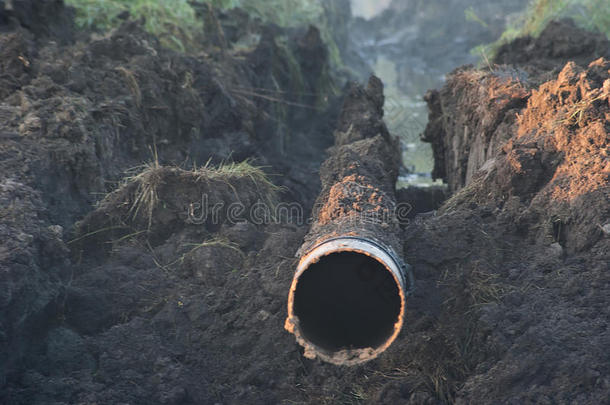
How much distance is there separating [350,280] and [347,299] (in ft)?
0.37

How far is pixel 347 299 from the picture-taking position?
3.34m

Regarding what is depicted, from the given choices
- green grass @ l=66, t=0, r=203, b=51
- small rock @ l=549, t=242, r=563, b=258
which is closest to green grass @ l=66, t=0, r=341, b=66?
green grass @ l=66, t=0, r=203, b=51

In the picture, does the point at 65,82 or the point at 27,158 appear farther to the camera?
the point at 65,82

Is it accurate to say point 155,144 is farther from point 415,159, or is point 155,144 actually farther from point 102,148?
point 415,159

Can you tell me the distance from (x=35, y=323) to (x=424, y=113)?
11.3 metres

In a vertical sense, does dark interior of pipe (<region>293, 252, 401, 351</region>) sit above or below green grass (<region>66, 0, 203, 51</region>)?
below

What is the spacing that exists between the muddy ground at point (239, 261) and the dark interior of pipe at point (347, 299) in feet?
0.68

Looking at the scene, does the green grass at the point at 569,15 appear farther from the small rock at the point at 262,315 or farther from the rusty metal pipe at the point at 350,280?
the small rock at the point at 262,315

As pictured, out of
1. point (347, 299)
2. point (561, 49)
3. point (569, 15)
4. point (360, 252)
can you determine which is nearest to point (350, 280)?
point (347, 299)

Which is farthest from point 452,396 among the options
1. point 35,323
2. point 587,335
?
point 35,323

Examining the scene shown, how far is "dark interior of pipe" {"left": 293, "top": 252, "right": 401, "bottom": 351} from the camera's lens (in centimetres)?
318

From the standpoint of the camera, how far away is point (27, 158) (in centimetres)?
404

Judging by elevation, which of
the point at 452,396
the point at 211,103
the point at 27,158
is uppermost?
the point at 211,103

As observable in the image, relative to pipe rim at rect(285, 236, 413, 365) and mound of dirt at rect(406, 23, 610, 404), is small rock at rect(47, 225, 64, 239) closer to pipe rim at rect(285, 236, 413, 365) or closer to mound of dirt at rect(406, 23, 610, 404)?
pipe rim at rect(285, 236, 413, 365)
